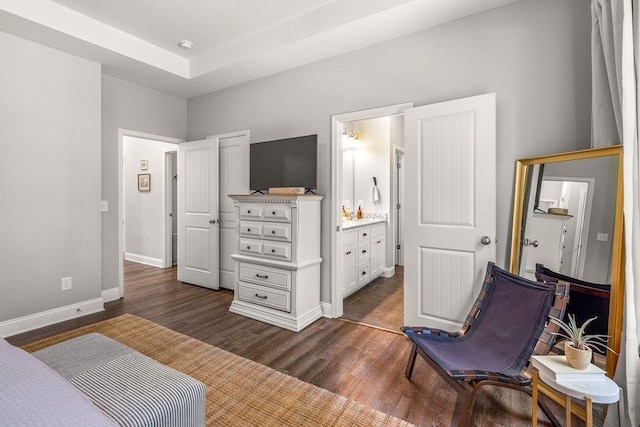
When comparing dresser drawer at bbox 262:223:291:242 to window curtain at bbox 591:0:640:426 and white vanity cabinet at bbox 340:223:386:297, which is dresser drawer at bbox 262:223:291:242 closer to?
white vanity cabinet at bbox 340:223:386:297

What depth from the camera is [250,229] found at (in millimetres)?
3326

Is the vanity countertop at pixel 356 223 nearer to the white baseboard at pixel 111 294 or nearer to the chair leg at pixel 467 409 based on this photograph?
the chair leg at pixel 467 409

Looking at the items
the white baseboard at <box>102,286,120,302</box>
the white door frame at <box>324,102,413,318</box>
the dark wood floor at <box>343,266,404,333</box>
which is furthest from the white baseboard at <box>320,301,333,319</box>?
the white baseboard at <box>102,286,120,302</box>

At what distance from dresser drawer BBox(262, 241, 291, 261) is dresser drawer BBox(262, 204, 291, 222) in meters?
0.25

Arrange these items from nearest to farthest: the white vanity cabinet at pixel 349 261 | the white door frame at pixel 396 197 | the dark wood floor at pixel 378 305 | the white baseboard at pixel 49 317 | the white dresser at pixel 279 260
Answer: the white baseboard at pixel 49 317 → the white dresser at pixel 279 260 → the dark wood floor at pixel 378 305 → the white vanity cabinet at pixel 349 261 → the white door frame at pixel 396 197

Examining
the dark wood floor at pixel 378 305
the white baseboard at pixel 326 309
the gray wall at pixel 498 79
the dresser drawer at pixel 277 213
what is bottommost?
the dark wood floor at pixel 378 305

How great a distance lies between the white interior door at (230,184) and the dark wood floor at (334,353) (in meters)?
0.40

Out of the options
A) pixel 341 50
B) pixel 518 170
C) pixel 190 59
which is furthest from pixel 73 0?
pixel 518 170

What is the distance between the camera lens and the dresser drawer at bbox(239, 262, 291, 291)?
10.1 ft

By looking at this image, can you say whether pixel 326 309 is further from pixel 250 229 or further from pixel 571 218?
pixel 571 218

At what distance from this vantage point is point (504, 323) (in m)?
2.02

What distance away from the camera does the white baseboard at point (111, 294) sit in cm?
374

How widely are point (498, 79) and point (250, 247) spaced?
2.71 m

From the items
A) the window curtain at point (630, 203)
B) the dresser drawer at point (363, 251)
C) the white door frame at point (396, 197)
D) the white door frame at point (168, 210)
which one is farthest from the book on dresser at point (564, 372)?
the white door frame at point (168, 210)
